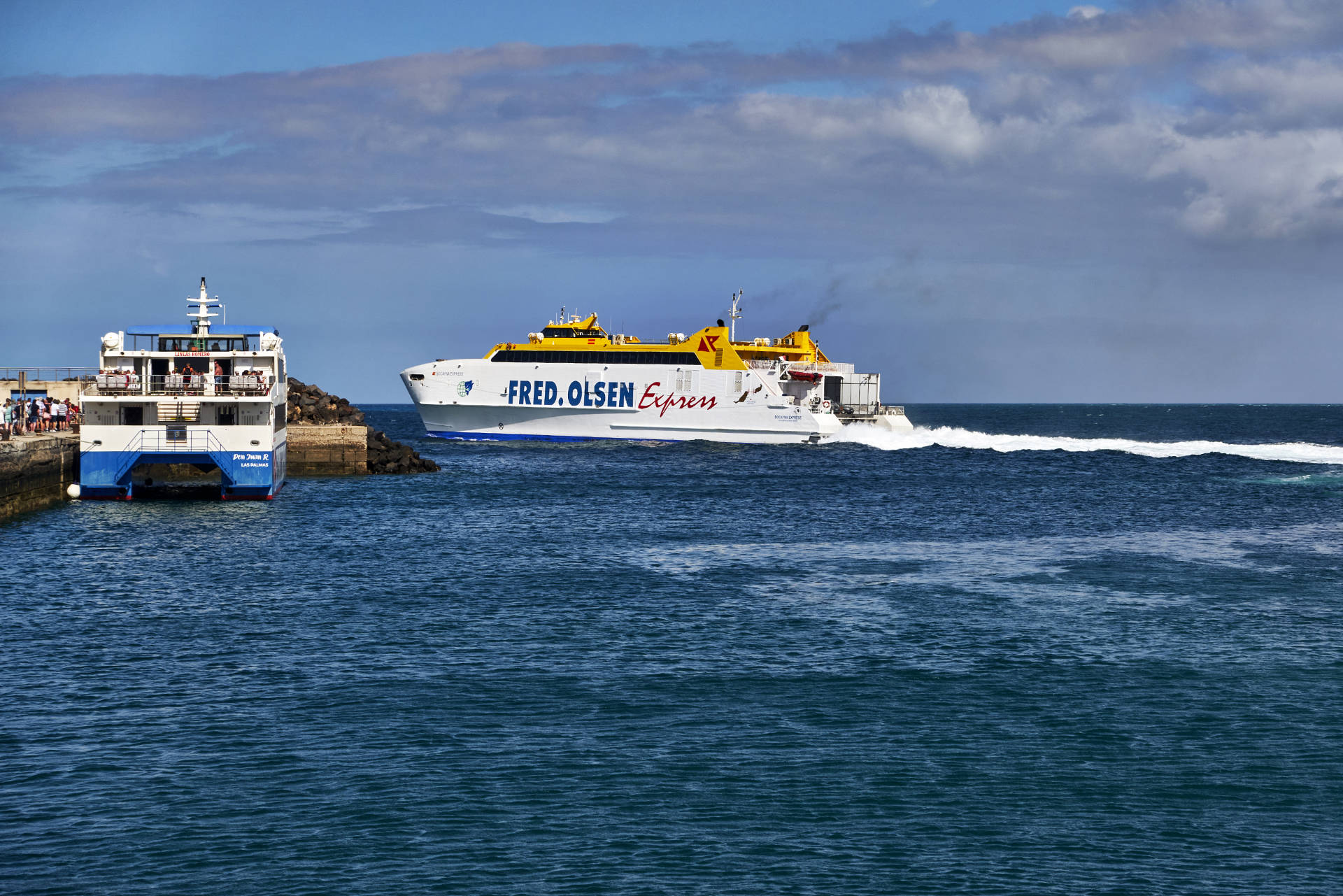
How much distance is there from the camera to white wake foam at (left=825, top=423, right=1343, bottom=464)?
77125 millimetres

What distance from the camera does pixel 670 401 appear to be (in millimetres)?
75000

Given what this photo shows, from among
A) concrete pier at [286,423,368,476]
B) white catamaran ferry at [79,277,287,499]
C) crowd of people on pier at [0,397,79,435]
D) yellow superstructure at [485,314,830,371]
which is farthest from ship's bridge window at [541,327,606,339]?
white catamaran ferry at [79,277,287,499]

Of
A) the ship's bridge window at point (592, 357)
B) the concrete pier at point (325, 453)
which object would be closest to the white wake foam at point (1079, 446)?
the ship's bridge window at point (592, 357)

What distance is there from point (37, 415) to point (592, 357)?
34.0m

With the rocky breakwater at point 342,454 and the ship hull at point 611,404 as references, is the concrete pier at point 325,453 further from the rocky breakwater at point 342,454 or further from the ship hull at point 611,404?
the ship hull at point 611,404

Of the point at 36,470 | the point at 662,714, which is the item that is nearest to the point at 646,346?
the point at 36,470

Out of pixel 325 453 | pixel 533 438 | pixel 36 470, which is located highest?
pixel 533 438

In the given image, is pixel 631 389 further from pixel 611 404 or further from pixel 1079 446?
pixel 1079 446

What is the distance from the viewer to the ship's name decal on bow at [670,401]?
74.4 metres

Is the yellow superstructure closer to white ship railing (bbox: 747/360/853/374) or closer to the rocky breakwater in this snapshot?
white ship railing (bbox: 747/360/853/374)

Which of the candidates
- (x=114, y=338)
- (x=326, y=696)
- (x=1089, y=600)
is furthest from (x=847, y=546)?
(x=114, y=338)

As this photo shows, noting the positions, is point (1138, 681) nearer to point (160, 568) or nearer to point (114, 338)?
point (160, 568)

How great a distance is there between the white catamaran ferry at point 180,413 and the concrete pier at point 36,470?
4.07ft

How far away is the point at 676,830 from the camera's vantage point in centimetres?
1231
